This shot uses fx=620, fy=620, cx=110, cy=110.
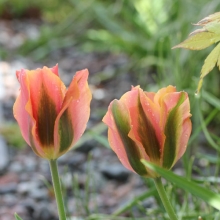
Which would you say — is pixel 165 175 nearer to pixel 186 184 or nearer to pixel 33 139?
pixel 186 184

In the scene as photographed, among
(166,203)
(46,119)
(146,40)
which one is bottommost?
(166,203)

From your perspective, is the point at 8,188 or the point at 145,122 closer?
the point at 145,122

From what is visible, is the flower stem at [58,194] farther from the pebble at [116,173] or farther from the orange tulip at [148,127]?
the pebble at [116,173]

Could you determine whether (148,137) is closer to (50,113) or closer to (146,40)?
(50,113)

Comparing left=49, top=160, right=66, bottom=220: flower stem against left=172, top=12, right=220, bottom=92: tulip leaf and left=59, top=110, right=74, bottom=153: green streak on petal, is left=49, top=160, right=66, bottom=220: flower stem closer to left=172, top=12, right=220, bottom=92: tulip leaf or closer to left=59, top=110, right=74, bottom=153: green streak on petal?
left=59, top=110, right=74, bottom=153: green streak on petal

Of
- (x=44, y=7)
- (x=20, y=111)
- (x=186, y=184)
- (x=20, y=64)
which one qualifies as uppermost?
(x=44, y=7)

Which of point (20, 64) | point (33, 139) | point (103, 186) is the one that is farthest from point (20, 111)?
point (20, 64)

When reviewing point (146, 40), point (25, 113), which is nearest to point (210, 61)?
point (25, 113)

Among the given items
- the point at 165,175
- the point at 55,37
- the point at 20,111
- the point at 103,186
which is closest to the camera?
the point at 165,175
